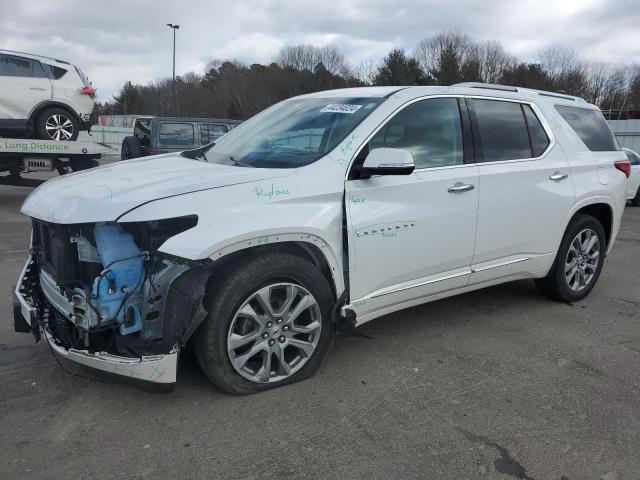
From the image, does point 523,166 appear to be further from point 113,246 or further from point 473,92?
point 113,246

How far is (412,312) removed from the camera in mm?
4820

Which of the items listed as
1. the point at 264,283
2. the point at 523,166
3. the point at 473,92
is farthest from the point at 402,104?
the point at 264,283

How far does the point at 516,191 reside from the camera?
13.9 ft

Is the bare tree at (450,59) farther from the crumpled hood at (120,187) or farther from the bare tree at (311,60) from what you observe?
the crumpled hood at (120,187)

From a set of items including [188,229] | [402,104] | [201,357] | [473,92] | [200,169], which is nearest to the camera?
[188,229]

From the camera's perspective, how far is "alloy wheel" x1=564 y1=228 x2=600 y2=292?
502cm

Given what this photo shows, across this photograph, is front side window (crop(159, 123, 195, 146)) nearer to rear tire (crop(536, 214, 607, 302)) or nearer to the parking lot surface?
the parking lot surface

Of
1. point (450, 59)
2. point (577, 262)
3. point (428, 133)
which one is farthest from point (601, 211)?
point (450, 59)

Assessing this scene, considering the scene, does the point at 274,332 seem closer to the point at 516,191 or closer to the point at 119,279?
the point at 119,279

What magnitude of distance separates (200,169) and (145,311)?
1003 mm

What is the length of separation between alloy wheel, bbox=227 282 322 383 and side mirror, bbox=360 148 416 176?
84cm

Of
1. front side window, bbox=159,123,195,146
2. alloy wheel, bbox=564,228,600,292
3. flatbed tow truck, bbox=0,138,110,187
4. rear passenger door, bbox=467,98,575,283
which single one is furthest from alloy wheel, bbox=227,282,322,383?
front side window, bbox=159,123,195,146

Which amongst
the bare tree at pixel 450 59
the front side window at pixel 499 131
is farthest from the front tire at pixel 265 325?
the bare tree at pixel 450 59

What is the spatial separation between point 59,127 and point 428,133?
9400 millimetres
